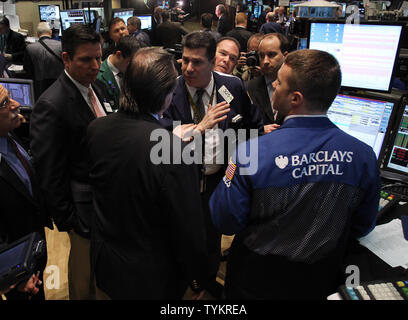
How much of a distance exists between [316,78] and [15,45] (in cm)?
545

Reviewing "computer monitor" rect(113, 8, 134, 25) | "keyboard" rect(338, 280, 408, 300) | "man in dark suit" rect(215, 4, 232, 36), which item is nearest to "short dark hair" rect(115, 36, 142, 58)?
"keyboard" rect(338, 280, 408, 300)

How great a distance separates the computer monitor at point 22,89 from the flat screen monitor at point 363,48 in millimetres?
2188

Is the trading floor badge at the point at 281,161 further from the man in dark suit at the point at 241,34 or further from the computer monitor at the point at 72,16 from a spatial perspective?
the computer monitor at the point at 72,16

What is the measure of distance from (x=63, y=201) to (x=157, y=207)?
676mm

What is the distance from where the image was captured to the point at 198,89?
7.03 feet

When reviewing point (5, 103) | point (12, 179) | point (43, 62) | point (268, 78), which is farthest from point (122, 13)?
point (12, 179)

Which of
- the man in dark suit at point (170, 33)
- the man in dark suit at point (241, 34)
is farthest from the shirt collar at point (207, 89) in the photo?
the man in dark suit at point (170, 33)

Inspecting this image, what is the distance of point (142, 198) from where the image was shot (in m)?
1.24

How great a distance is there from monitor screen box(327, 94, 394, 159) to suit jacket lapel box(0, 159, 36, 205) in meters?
1.76

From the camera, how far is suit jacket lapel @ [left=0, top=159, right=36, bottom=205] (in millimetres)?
1470

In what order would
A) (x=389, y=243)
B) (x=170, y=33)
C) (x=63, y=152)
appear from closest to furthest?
(x=389, y=243), (x=63, y=152), (x=170, y=33)

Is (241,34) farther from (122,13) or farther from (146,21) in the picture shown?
(146,21)

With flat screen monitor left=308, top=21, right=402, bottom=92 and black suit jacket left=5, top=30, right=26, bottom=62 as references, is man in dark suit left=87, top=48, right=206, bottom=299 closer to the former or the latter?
flat screen monitor left=308, top=21, right=402, bottom=92

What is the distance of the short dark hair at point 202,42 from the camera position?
6.75ft
